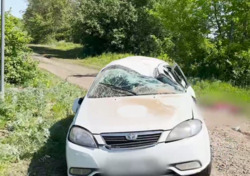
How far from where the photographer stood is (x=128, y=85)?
4508 millimetres

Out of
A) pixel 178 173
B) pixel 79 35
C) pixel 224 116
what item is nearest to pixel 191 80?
pixel 224 116

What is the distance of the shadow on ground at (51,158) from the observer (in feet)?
13.6

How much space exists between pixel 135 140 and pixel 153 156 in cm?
24

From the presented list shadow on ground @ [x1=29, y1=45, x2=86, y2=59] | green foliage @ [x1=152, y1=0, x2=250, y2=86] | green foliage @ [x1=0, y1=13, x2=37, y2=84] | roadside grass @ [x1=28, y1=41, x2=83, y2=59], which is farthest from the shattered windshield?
shadow on ground @ [x1=29, y1=45, x2=86, y2=59]

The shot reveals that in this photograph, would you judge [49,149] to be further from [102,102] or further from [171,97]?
[171,97]

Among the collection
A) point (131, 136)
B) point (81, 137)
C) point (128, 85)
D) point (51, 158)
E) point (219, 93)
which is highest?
point (128, 85)

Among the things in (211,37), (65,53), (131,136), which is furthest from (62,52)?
(131,136)

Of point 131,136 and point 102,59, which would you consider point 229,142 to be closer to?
point 131,136

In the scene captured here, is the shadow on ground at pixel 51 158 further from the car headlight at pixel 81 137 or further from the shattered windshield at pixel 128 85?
the shattered windshield at pixel 128 85

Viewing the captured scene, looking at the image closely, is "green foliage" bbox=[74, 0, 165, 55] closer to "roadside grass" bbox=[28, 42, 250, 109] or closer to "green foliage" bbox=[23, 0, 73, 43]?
"roadside grass" bbox=[28, 42, 250, 109]

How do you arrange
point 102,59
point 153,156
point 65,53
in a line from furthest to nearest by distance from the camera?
point 65,53 < point 102,59 < point 153,156

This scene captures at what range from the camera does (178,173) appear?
124 inches

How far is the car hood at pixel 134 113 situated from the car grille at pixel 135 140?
53 mm

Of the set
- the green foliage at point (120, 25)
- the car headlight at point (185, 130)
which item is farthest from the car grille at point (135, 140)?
the green foliage at point (120, 25)
